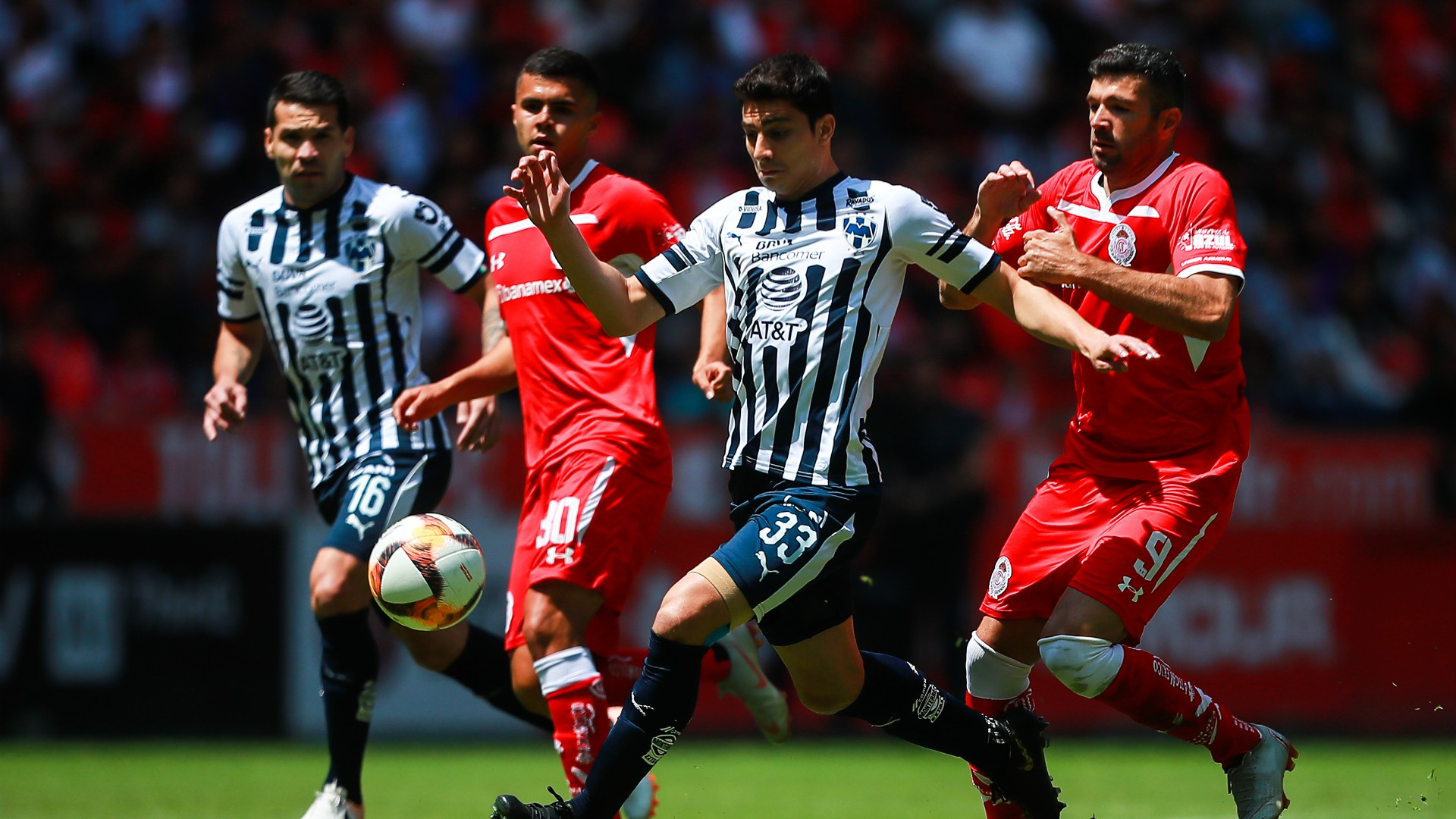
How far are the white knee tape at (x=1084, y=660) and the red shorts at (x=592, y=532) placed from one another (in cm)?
155

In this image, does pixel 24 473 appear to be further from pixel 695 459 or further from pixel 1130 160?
pixel 1130 160

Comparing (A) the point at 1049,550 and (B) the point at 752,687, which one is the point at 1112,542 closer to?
(A) the point at 1049,550

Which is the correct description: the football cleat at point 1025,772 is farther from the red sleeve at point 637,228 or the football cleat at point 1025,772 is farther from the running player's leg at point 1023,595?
the red sleeve at point 637,228

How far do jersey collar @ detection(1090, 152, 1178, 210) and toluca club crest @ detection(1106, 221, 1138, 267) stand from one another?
0.12 metres

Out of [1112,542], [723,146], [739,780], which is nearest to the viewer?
[1112,542]

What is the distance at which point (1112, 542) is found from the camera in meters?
5.64

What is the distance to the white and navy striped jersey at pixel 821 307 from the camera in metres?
5.33

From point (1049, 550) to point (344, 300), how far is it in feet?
9.94

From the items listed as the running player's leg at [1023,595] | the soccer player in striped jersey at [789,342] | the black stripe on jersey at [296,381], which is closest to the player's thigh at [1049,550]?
the running player's leg at [1023,595]

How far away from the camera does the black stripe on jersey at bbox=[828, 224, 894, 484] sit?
5.32 m

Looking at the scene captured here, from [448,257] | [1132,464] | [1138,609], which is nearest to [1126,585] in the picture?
[1138,609]

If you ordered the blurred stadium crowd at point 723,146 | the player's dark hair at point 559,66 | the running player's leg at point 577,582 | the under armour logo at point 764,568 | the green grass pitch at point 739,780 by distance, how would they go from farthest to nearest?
the blurred stadium crowd at point 723,146 < the green grass pitch at point 739,780 < the player's dark hair at point 559,66 < the running player's leg at point 577,582 < the under armour logo at point 764,568

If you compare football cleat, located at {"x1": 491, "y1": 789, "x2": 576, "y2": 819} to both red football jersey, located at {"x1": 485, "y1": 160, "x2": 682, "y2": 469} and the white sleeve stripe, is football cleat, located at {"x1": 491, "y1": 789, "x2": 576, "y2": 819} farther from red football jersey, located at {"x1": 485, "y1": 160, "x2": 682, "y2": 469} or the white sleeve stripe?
the white sleeve stripe

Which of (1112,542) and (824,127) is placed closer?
(824,127)
